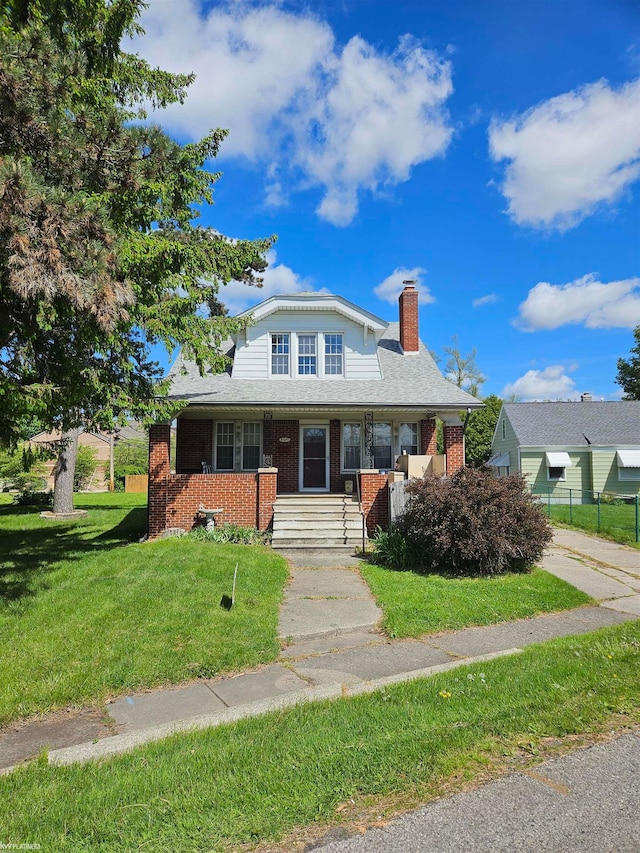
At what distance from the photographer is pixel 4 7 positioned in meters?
7.23

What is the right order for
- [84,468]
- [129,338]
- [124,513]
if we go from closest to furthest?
[129,338] < [124,513] < [84,468]

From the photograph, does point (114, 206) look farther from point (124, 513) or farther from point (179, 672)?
point (124, 513)

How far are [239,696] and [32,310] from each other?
526 cm

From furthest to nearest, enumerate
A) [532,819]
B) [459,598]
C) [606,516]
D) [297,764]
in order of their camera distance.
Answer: [606,516] → [459,598] → [297,764] → [532,819]

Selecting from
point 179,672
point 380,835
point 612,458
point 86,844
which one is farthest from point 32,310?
point 612,458

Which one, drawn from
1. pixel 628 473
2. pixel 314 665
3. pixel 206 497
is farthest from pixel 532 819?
pixel 628 473

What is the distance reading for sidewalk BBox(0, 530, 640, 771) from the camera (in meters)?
4.27

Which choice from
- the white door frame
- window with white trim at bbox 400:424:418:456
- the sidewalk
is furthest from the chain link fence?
the white door frame

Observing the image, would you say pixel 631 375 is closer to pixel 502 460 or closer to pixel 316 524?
pixel 502 460

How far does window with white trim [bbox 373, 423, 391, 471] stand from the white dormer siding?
1.59 m

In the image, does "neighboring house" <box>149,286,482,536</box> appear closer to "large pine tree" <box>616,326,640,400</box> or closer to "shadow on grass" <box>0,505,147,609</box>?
"shadow on grass" <box>0,505,147,609</box>

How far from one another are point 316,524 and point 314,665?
656 cm

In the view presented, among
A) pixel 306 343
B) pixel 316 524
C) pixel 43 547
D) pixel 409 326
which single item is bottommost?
pixel 43 547

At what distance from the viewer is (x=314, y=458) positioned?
51.9 feet
